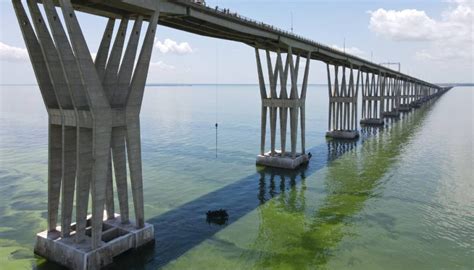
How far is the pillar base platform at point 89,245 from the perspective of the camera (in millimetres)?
24375

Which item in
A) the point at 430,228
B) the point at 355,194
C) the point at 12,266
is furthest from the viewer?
the point at 355,194

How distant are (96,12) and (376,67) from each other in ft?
317

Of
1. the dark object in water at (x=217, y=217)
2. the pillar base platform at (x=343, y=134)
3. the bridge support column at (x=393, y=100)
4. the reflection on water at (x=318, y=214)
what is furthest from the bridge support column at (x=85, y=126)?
the bridge support column at (x=393, y=100)

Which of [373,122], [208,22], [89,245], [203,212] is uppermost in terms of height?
[208,22]

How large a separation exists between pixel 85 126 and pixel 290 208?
2252cm

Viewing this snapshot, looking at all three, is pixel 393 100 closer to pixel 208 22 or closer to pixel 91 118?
pixel 208 22

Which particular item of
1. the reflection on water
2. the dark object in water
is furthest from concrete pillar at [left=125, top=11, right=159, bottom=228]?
the reflection on water

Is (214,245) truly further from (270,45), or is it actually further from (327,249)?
(270,45)

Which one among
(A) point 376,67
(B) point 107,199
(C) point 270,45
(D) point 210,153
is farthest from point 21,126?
(A) point 376,67

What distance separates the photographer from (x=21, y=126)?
352 ft

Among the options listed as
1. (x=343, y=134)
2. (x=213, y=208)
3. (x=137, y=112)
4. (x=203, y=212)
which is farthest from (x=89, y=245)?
(x=343, y=134)

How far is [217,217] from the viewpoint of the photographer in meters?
34.5

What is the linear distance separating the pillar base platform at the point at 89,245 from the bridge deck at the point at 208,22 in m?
16.4

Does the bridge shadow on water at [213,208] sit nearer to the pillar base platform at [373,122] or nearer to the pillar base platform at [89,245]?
the pillar base platform at [89,245]
